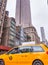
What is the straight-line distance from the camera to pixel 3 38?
10338 centimetres

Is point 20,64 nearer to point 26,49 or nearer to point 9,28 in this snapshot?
point 26,49

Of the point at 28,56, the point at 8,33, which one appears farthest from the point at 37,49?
the point at 8,33

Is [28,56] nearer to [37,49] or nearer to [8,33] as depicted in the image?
[37,49]

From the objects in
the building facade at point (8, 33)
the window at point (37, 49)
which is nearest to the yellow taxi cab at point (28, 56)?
the window at point (37, 49)

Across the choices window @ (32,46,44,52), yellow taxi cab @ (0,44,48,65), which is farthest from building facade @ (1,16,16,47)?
window @ (32,46,44,52)

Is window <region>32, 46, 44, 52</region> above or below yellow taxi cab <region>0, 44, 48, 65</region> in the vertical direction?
above

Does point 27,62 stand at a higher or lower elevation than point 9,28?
lower

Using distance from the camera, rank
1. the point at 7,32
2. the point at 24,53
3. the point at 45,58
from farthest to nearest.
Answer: the point at 7,32, the point at 24,53, the point at 45,58

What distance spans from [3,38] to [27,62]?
9287 centimetres

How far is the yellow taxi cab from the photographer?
10.8 meters

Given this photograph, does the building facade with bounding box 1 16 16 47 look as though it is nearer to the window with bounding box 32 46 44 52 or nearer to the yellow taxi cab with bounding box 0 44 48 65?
the yellow taxi cab with bounding box 0 44 48 65

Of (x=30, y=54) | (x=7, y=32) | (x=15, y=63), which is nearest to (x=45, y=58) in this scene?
(x=30, y=54)

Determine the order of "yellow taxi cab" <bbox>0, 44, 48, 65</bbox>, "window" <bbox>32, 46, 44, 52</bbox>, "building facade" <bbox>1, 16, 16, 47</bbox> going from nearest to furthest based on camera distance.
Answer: "yellow taxi cab" <bbox>0, 44, 48, 65</bbox> → "window" <bbox>32, 46, 44, 52</bbox> → "building facade" <bbox>1, 16, 16, 47</bbox>

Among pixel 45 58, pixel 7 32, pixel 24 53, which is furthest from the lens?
pixel 7 32
